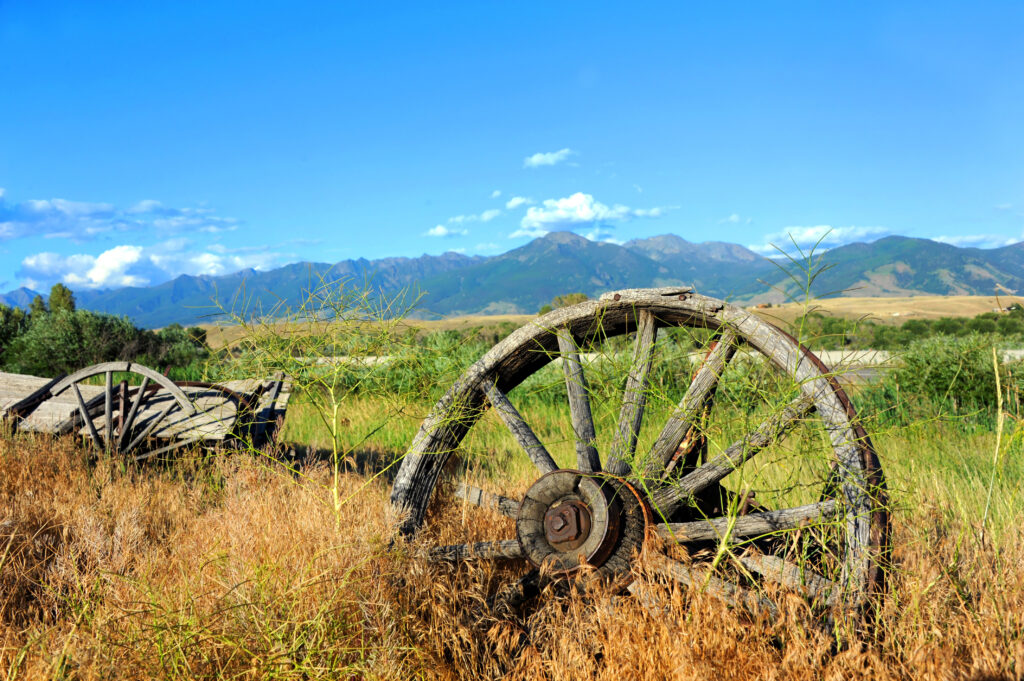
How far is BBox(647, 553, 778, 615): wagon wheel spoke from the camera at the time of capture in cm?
242

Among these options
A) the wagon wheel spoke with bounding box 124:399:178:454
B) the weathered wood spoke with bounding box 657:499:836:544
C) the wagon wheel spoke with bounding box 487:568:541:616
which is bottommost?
the wagon wheel spoke with bounding box 487:568:541:616

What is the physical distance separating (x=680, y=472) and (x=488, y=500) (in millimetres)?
1037

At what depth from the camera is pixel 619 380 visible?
2.93m

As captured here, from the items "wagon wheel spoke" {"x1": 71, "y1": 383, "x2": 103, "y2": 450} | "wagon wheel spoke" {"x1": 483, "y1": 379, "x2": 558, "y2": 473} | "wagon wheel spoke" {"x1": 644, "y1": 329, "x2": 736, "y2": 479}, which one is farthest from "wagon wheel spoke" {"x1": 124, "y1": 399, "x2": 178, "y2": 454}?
"wagon wheel spoke" {"x1": 644, "y1": 329, "x2": 736, "y2": 479}

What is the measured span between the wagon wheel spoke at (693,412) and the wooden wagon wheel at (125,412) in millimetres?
3881

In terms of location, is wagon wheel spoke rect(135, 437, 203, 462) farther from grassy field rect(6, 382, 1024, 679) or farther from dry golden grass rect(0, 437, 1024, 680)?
dry golden grass rect(0, 437, 1024, 680)

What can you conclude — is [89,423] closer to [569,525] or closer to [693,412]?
[569,525]

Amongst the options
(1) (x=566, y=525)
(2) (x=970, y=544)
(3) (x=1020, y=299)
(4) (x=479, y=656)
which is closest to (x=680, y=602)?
(1) (x=566, y=525)

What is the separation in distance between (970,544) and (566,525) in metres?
2.18

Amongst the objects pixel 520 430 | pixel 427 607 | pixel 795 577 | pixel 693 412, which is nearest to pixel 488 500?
pixel 520 430

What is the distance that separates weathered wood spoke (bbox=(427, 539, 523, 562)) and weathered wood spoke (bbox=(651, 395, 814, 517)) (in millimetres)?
723

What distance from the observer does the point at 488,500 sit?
3223mm

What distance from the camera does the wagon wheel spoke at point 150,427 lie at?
17.3 ft

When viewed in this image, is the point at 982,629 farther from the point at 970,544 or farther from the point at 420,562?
the point at 420,562
